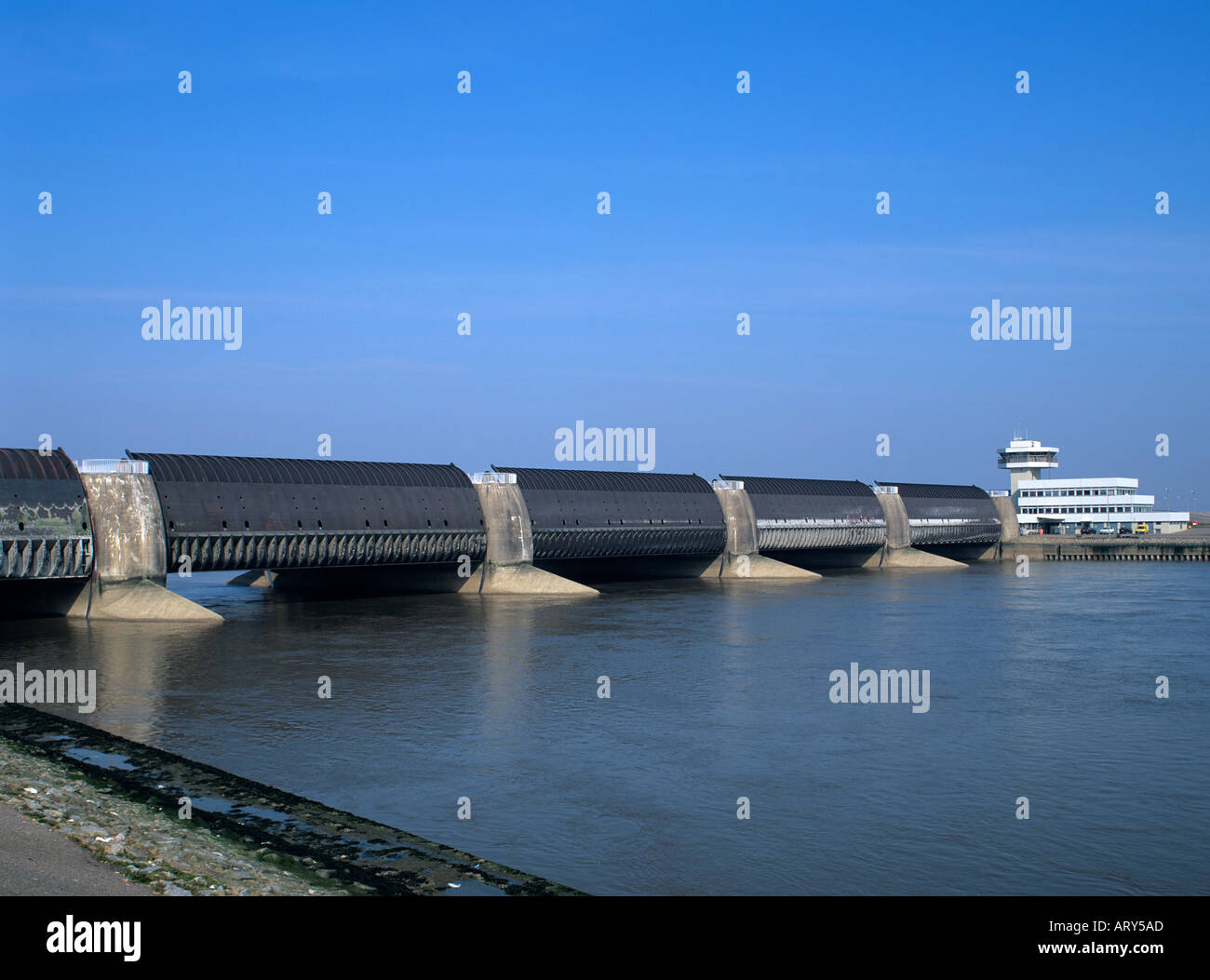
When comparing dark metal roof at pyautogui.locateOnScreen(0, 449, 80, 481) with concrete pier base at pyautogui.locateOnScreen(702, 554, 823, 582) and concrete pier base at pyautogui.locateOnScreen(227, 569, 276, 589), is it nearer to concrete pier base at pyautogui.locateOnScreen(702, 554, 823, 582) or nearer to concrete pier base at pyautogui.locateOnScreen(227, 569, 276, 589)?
concrete pier base at pyautogui.locateOnScreen(227, 569, 276, 589)

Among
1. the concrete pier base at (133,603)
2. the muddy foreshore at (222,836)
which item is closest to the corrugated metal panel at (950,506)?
the concrete pier base at (133,603)

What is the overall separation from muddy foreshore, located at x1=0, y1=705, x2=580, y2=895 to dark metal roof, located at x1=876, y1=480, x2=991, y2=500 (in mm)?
103920

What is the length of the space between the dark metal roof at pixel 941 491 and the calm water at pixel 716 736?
6047 cm

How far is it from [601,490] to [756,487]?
66.7ft

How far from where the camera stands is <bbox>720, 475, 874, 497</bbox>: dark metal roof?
10462cm

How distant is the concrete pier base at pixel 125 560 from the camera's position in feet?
185

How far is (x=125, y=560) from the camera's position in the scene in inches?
2242

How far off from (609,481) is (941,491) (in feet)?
171

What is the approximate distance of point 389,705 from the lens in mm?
35250

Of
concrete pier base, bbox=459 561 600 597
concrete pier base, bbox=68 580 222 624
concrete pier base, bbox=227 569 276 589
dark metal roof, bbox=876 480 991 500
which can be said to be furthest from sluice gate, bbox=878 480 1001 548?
concrete pier base, bbox=68 580 222 624

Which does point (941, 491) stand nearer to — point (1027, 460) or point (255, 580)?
point (1027, 460)

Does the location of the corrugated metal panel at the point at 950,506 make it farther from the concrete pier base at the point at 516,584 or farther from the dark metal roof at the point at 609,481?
the concrete pier base at the point at 516,584
